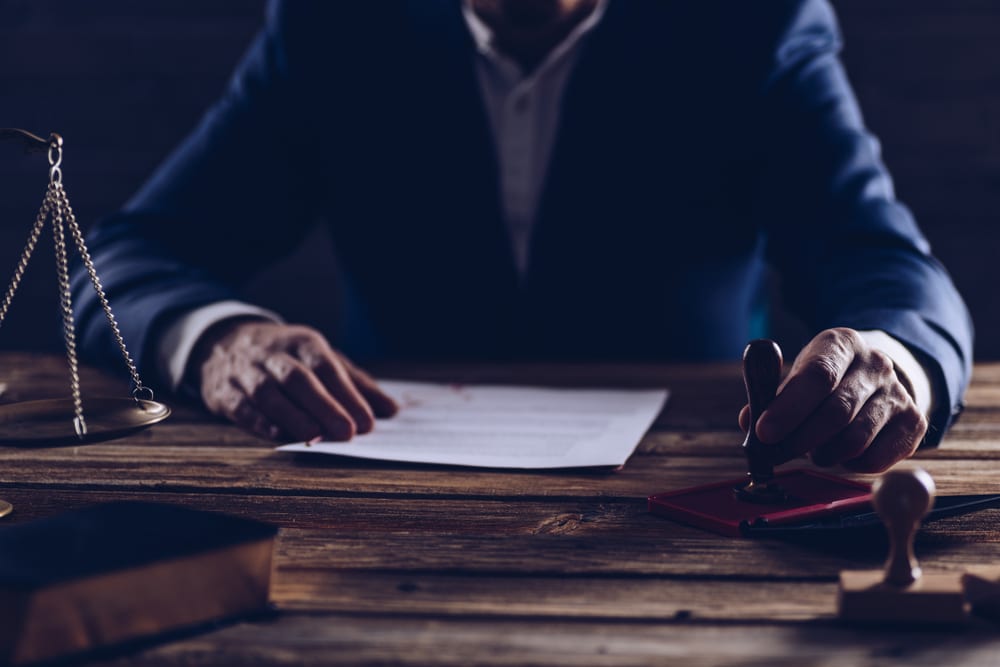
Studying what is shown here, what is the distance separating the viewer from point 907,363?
3.86ft

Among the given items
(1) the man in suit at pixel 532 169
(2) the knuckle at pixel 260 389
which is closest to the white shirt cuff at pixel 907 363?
(1) the man in suit at pixel 532 169

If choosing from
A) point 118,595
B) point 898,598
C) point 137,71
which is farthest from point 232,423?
point 137,71

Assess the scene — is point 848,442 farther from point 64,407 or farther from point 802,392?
point 64,407

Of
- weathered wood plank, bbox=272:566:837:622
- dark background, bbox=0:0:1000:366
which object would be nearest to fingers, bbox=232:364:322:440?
weathered wood plank, bbox=272:566:837:622

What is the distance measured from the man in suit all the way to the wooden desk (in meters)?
0.68

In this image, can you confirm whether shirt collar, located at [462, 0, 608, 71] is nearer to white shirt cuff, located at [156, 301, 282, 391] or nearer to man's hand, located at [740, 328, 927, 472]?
white shirt cuff, located at [156, 301, 282, 391]

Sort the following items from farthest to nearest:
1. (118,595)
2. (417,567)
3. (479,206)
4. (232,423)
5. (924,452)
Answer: (479,206) < (232,423) < (924,452) < (417,567) < (118,595)

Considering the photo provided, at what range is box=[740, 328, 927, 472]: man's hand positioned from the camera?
94 cm

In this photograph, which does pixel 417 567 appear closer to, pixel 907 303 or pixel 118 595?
pixel 118 595

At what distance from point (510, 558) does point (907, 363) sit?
58 cm

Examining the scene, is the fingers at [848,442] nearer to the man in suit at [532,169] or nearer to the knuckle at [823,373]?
the knuckle at [823,373]

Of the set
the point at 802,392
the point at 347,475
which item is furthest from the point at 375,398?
the point at 802,392

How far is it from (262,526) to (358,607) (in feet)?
0.26

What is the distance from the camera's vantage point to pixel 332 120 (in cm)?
198
